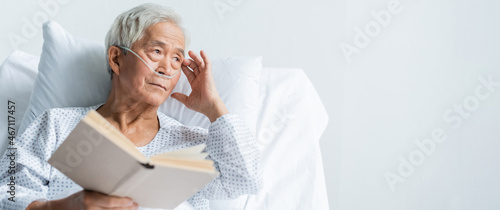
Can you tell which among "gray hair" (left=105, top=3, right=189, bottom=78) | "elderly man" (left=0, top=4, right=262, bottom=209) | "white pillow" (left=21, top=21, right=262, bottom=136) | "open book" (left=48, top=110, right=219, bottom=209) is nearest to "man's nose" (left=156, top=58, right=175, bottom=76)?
"elderly man" (left=0, top=4, right=262, bottom=209)

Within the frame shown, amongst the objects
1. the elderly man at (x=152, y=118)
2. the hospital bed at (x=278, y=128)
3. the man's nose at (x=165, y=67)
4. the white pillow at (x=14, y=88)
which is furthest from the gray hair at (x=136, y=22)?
the white pillow at (x=14, y=88)

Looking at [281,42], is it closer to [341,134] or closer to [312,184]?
[341,134]

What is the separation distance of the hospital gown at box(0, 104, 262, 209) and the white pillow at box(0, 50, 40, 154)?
0.28 m

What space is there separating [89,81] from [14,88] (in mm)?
282

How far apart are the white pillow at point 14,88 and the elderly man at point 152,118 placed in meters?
0.30

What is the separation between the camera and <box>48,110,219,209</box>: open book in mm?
909

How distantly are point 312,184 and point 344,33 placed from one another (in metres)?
0.79

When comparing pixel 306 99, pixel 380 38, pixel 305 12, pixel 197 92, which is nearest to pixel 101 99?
pixel 197 92

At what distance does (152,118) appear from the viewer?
1622mm

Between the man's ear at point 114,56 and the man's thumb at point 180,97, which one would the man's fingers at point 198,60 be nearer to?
the man's thumb at point 180,97

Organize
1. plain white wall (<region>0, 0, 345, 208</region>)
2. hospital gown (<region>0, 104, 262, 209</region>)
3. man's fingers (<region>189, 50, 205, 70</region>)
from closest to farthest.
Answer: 1. hospital gown (<region>0, 104, 262, 209</region>)
2. man's fingers (<region>189, 50, 205, 70</region>)
3. plain white wall (<region>0, 0, 345, 208</region>)

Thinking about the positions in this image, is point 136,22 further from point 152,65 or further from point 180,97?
point 180,97

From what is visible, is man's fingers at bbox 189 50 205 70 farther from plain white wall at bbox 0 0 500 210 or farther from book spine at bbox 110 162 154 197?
book spine at bbox 110 162 154 197

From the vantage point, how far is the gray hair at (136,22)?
155cm
